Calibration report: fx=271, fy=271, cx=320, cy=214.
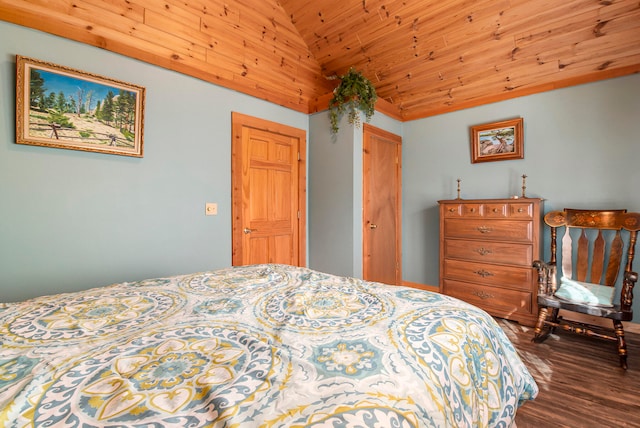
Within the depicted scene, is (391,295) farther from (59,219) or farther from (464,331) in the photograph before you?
(59,219)

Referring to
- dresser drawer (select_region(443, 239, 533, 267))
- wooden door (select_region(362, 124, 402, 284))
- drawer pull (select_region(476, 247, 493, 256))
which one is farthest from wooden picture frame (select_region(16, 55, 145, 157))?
drawer pull (select_region(476, 247, 493, 256))

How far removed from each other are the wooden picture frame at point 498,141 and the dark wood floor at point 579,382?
1.88 m

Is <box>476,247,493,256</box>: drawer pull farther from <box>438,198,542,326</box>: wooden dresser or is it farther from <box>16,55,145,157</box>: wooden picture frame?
<box>16,55,145,157</box>: wooden picture frame

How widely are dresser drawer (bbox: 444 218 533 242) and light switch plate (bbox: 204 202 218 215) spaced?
251 cm

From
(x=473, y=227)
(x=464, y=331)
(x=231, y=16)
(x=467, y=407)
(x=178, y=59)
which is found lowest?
(x=467, y=407)

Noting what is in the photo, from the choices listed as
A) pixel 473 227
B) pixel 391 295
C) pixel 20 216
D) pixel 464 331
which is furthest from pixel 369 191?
pixel 20 216

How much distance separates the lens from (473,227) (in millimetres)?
2896

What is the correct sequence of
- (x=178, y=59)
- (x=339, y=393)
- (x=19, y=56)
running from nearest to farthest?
(x=339, y=393)
(x=19, y=56)
(x=178, y=59)

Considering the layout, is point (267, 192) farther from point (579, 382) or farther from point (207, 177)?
point (579, 382)

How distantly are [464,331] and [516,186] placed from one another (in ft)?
9.35

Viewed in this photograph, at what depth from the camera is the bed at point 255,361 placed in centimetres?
51

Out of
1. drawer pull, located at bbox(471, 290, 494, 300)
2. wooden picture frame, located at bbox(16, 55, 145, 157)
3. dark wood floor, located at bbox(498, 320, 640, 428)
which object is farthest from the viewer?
drawer pull, located at bbox(471, 290, 494, 300)

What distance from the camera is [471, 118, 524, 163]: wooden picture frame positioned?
3.00 meters

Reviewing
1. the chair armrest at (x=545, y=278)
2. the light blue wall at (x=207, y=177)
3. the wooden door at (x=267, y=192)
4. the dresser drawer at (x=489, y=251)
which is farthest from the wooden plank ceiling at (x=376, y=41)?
the chair armrest at (x=545, y=278)
